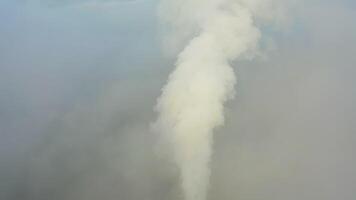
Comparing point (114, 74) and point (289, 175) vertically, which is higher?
point (114, 74)

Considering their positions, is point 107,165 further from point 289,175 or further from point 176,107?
point 289,175

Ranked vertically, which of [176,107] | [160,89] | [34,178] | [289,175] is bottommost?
[289,175]

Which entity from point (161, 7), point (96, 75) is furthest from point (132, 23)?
point (96, 75)

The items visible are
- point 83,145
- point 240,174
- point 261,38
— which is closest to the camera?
point 240,174

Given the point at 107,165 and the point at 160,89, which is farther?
the point at 160,89
